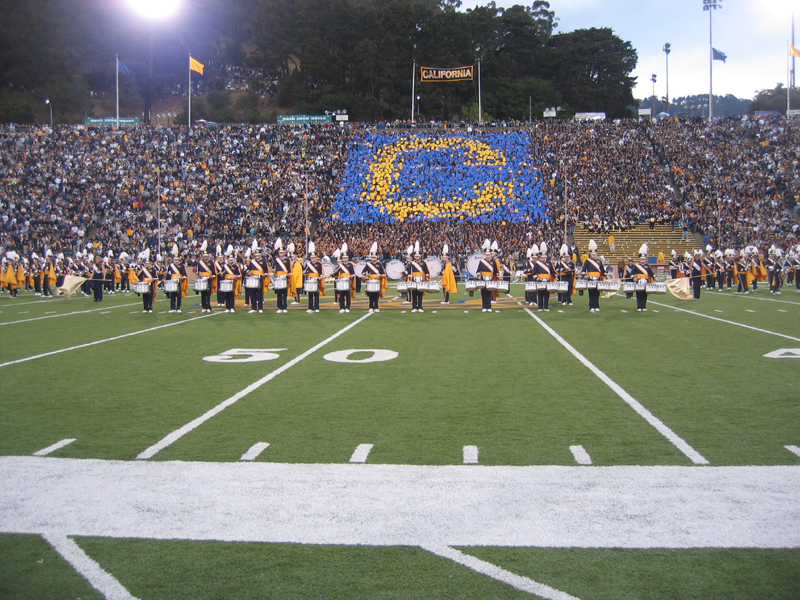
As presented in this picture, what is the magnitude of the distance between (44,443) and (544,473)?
3910mm

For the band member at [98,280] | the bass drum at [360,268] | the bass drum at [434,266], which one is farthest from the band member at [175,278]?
the bass drum at [434,266]

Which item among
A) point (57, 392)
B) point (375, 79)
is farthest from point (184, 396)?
point (375, 79)

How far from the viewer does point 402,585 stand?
117 inches

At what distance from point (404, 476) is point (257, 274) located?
13.0 metres

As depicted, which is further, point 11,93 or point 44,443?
point 11,93

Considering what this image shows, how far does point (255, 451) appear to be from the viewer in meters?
4.93

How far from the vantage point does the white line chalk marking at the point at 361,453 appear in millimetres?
4672

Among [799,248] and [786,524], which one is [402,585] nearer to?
[786,524]

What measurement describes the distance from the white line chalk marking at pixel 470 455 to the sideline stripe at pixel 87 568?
7.80ft

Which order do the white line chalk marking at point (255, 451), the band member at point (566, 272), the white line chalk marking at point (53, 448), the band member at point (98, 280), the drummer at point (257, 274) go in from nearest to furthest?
the white line chalk marking at point (255, 451) < the white line chalk marking at point (53, 448) < the drummer at point (257, 274) < the band member at point (566, 272) < the band member at point (98, 280)

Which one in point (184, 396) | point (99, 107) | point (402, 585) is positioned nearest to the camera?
point (402, 585)

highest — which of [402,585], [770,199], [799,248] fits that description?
[770,199]

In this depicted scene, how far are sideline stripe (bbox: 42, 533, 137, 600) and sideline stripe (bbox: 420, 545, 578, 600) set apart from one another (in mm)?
1447

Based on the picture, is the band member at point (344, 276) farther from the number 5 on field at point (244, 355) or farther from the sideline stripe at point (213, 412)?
the sideline stripe at point (213, 412)
